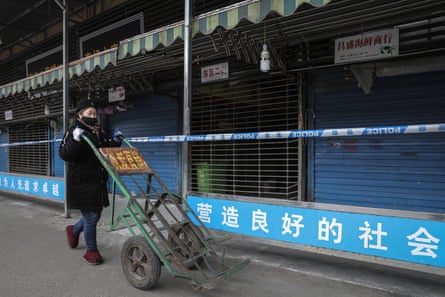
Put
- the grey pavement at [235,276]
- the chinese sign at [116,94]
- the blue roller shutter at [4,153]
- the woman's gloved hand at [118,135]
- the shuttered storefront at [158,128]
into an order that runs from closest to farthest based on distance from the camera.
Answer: the grey pavement at [235,276], the woman's gloved hand at [118,135], the shuttered storefront at [158,128], the chinese sign at [116,94], the blue roller shutter at [4,153]

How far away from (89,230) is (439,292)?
382cm

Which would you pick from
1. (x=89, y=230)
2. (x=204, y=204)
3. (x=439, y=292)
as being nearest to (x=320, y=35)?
(x=204, y=204)

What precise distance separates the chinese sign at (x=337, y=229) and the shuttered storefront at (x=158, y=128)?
4.47 metres

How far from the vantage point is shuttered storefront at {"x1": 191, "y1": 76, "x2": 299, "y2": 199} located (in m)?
6.46

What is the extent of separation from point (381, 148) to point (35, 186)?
23.5ft

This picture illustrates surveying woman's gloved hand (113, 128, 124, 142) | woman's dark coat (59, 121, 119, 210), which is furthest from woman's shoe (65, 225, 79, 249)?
woman's gloved hand (113, 128, 124, 142)

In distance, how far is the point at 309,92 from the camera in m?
6.17

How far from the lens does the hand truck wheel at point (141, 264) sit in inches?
120

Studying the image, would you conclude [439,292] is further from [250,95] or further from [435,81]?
[250,95]

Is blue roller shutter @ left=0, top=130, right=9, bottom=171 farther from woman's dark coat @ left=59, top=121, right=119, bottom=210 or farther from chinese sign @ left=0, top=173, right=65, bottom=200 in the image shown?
woman's dark coat @ left=59, top=121, right=119, bottom=210

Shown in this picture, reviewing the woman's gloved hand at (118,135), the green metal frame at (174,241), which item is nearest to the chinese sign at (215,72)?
the woman's gloved hand at (118,135)

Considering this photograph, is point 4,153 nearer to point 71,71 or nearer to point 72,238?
point 71,71

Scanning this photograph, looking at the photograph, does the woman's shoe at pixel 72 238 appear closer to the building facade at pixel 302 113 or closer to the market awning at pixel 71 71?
the building facade at pixel 302 113

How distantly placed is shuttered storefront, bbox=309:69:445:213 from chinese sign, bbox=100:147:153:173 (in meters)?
3.56
